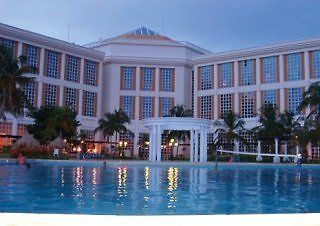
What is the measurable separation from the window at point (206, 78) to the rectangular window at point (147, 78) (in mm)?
6541

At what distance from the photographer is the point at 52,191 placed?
10.9m

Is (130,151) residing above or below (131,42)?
below

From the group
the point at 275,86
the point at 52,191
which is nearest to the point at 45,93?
the point at 275,86

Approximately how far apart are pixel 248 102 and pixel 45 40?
25.2m

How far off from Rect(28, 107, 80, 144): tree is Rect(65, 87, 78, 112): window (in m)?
8.84

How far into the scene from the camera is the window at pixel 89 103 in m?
52.9

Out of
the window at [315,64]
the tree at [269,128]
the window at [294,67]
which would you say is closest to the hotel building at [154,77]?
the window at [294,67]

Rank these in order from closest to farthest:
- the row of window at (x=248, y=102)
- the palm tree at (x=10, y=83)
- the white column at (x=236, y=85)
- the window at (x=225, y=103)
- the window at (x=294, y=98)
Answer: the palm tree at (x=10, y=83), the window at (x=294, y=98), the row of window at (x=248, y=102), the white column at (x=236, y=85), the window at (x=225, y=103)

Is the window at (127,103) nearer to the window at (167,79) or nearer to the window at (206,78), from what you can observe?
the window at (167,79)

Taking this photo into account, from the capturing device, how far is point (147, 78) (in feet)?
182

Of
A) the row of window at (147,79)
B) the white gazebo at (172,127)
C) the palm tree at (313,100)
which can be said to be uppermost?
the row of window at (147,79)

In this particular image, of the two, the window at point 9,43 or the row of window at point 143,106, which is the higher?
the window at point 9,43
